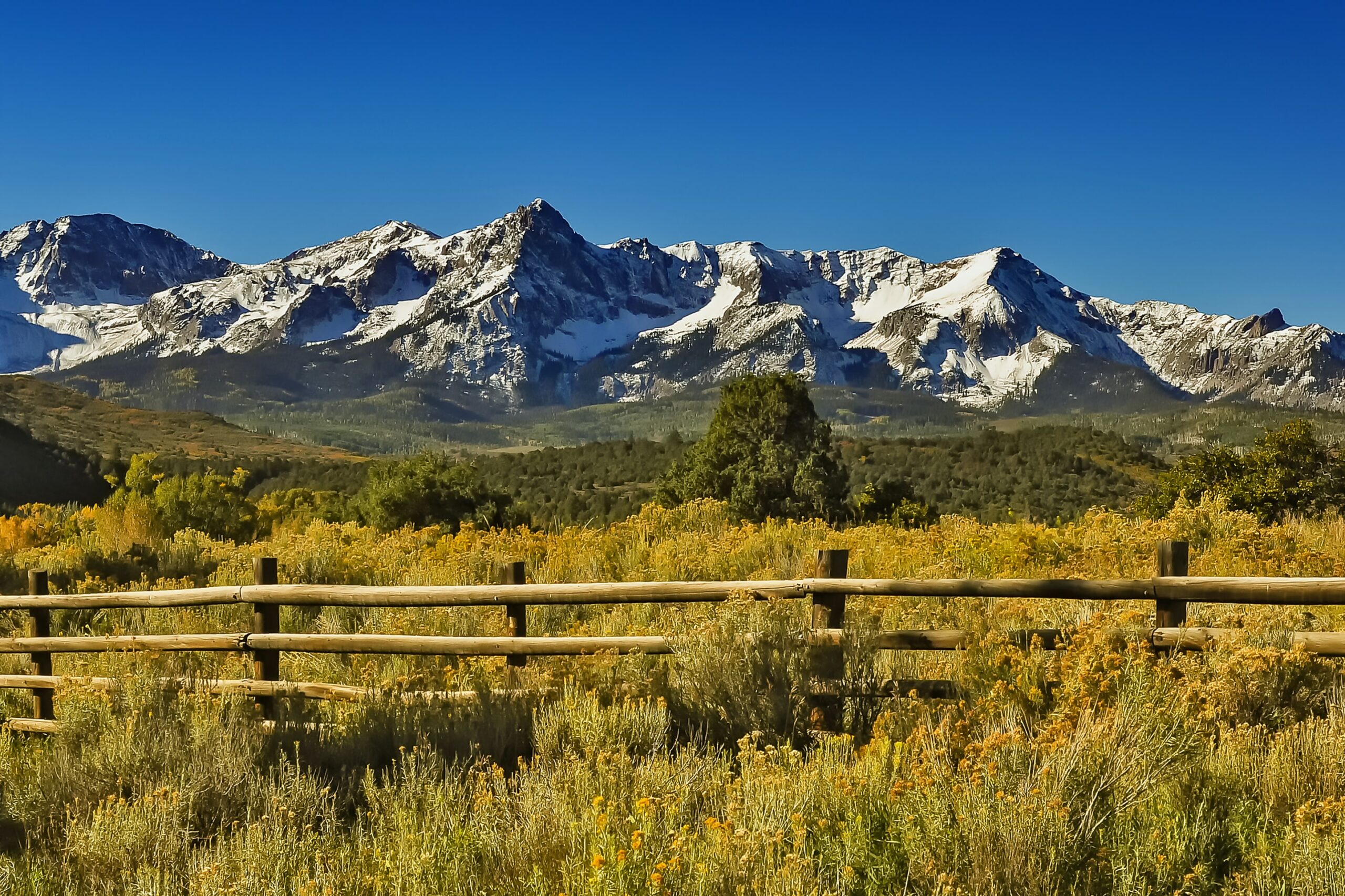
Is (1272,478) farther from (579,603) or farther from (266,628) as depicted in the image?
(266,628)

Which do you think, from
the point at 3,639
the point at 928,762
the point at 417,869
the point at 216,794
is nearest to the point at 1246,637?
the point at 928,762


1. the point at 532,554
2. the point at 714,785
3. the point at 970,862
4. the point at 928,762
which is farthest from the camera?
the point at 532,554

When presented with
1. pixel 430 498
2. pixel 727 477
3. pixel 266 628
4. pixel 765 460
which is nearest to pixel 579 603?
pixel 266 628

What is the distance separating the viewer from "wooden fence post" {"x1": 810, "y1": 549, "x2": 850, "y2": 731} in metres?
5.95

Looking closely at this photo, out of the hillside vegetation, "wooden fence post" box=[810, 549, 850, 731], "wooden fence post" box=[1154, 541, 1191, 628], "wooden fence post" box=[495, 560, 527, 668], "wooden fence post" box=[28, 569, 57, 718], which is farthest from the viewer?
the hillside vegetation

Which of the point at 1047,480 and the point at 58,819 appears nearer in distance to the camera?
the point at 58,819

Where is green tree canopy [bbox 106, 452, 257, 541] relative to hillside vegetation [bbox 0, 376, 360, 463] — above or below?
below

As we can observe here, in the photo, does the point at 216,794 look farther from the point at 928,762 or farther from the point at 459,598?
the point at 928,762

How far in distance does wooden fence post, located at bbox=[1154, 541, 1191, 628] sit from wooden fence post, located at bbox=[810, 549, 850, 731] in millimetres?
1943

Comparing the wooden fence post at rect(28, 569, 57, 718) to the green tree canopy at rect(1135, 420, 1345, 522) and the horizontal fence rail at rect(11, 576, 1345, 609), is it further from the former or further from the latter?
the green tree canopy at rect(1135, 420, 1345, 522)

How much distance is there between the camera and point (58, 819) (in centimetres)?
530

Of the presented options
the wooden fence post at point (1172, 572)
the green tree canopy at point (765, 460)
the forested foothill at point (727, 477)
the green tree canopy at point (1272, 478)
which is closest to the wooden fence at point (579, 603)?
the wooden fence post at point (1172, 572)

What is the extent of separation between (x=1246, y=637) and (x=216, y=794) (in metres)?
5.58

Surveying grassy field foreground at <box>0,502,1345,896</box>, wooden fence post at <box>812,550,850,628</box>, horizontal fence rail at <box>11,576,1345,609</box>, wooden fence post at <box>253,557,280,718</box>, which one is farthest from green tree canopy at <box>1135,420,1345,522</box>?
wooden fence post at <box>253,557,280,718</box>
